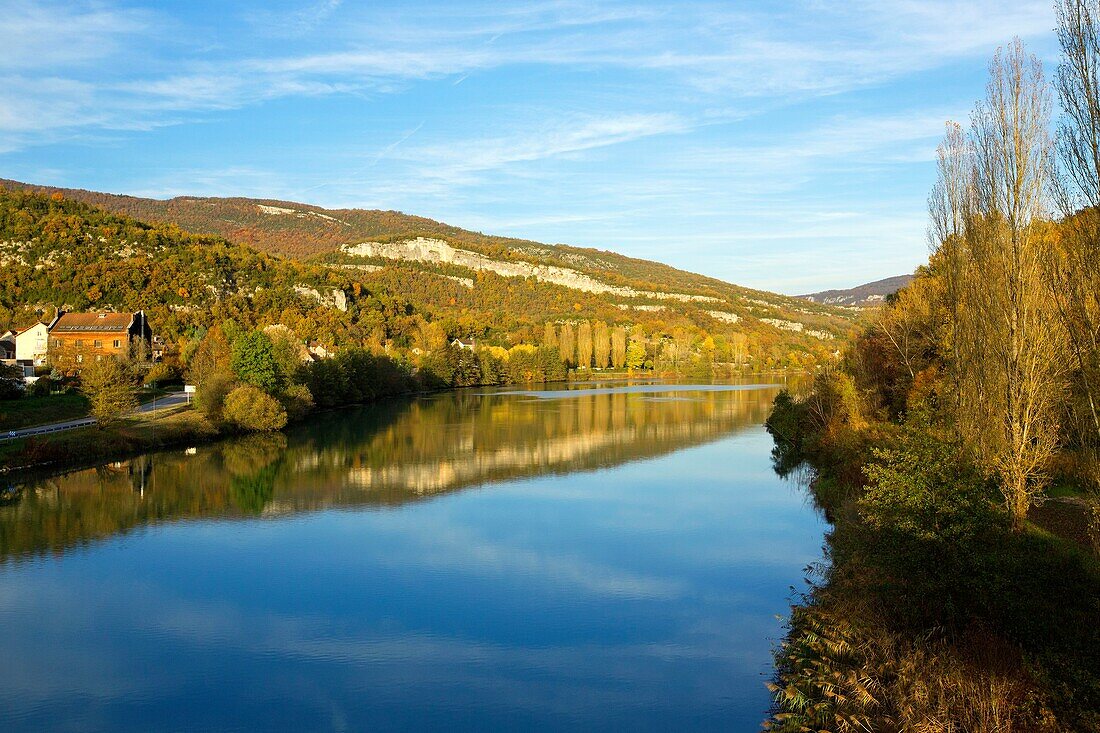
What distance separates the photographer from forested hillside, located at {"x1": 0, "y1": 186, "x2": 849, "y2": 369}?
50.6 meters

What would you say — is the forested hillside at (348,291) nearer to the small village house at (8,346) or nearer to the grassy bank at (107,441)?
the small village house at (8,346)

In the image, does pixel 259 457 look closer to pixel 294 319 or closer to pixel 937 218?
pixel 937 218

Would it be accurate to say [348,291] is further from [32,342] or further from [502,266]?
[502,266]

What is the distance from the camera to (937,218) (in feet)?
55.2

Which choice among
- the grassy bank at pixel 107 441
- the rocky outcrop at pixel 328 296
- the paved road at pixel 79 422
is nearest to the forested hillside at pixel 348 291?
the rocky outcrop at pixel 328 296

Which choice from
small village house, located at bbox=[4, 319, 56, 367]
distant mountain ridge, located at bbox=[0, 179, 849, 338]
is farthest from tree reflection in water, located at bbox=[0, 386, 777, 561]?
distant mountain ridge, located at bbox=[0, 179, 849, 338]

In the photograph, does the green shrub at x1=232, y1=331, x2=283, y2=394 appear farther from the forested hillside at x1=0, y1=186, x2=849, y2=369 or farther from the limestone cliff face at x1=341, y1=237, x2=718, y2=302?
the limestone cliff face at x1=341, y1=237, x2=718, y2=302

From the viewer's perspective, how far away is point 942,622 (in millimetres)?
8453

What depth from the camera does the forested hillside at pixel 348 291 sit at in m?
50.6

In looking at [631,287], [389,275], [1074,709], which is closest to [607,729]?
[1074,709]

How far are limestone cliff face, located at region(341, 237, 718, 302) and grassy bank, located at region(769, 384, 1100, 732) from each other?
11187cm

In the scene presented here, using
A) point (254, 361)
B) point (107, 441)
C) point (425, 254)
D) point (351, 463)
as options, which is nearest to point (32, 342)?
point (254, 361)

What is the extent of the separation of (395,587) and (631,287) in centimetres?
11319

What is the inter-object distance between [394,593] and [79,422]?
19867 mm
